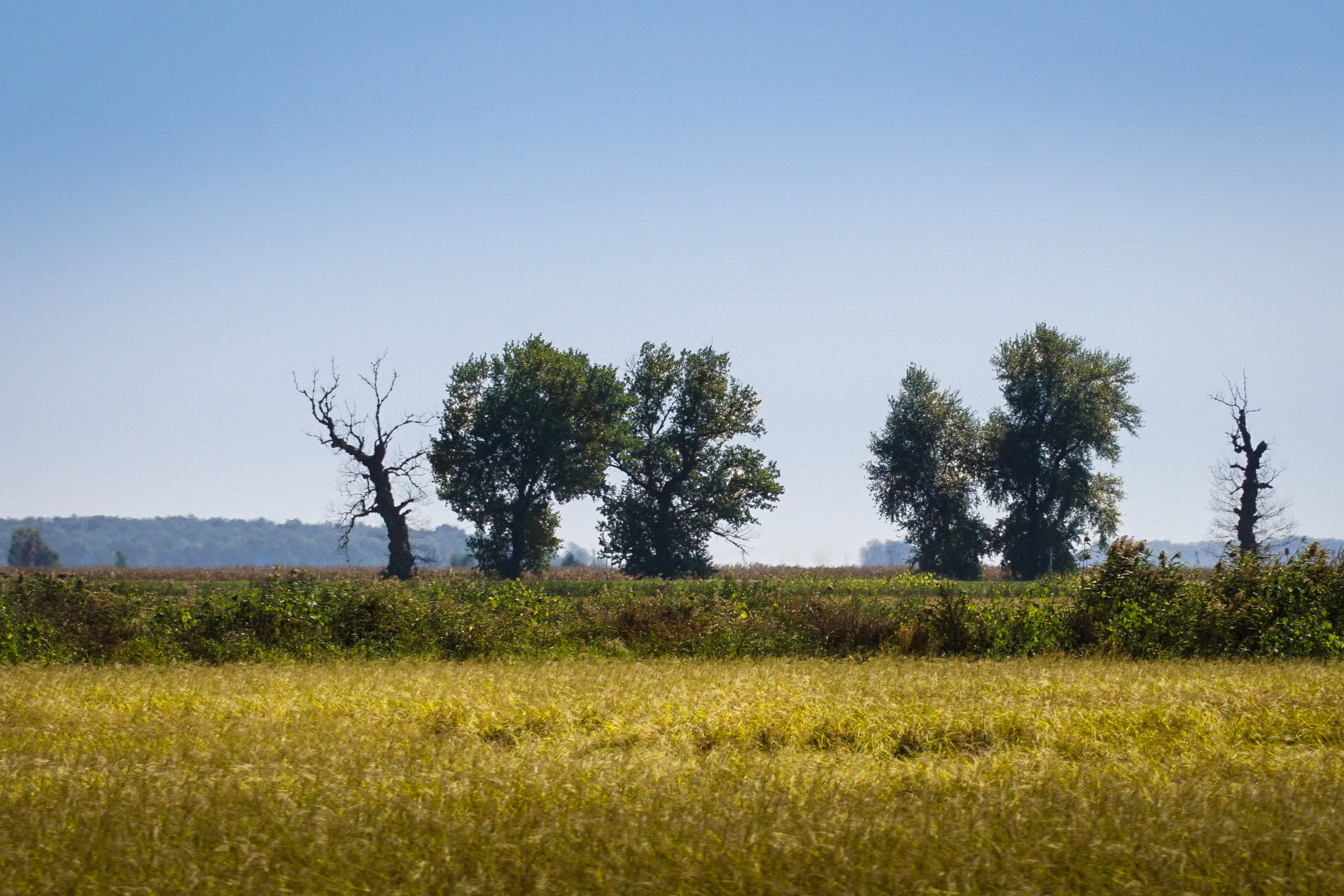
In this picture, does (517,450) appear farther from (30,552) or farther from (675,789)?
(30,552)

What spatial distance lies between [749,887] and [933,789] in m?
2.21

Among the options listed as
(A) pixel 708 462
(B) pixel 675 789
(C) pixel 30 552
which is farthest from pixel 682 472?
(C) pixel 30 552

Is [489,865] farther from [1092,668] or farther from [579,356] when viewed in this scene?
[579,356]

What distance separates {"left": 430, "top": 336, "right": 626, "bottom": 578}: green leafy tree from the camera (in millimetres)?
55375

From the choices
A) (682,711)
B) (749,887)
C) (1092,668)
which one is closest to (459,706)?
(682,711)

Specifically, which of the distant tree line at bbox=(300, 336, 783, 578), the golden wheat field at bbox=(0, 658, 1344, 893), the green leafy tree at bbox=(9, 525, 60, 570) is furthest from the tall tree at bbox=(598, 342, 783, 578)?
the green leafy tree at bbox=(9, 525, 60, 570)

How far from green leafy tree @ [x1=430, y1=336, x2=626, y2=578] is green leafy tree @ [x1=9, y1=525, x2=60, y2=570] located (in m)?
112

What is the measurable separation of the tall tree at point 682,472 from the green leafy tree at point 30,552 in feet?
377

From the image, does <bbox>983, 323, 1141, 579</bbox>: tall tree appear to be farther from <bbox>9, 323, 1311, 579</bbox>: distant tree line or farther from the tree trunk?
the tree trunk

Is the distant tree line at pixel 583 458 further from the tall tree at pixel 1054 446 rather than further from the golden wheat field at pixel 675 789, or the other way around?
the golden wheat field at pixel 675 789

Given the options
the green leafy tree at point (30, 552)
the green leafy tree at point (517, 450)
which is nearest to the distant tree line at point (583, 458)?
the green leafy tree at point (517, 450)

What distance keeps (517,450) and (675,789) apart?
164 ft

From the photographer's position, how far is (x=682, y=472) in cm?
6022

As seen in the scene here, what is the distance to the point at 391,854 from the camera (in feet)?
16.8
